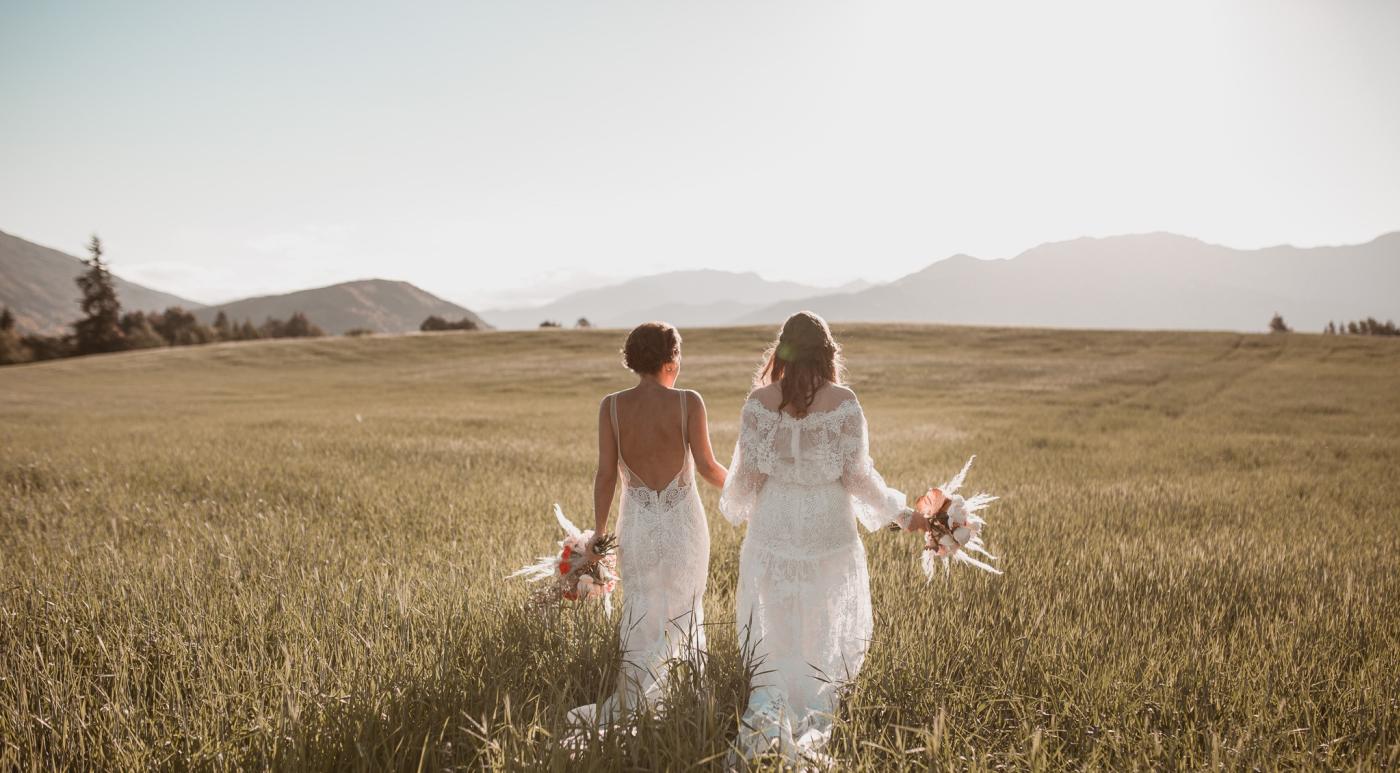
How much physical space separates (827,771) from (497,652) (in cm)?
204

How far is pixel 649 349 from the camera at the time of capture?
4125mm

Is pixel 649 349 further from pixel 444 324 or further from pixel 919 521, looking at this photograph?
pixel 444 324

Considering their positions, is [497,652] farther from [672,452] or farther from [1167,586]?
[1167,586]

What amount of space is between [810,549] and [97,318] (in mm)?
109588

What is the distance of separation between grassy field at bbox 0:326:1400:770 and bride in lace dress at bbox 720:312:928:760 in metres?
0.27

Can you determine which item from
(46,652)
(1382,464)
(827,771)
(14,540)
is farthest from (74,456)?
(1382,464)

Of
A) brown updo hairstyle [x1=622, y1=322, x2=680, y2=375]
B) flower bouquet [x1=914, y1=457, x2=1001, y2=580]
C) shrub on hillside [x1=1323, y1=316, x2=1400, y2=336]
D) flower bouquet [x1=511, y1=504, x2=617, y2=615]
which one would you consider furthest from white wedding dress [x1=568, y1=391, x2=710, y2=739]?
shrub on hillside [x1=1323, y1=316, x2=1400, y2=336]

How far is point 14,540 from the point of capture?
23.5ft

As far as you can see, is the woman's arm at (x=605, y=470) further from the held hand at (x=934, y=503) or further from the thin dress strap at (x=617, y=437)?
the held hand at (x=934, y=503)

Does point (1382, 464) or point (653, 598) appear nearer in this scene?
point (653, 598)

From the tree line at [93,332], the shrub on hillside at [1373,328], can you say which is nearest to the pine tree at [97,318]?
the tree line at [93,332]

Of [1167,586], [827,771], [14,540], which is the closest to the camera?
[827,771]

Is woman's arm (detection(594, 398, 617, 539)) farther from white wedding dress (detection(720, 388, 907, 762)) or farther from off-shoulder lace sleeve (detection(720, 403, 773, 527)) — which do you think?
white wedding dress (detection(720, 388, 907, 762))

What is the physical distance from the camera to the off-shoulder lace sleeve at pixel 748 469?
397cm
